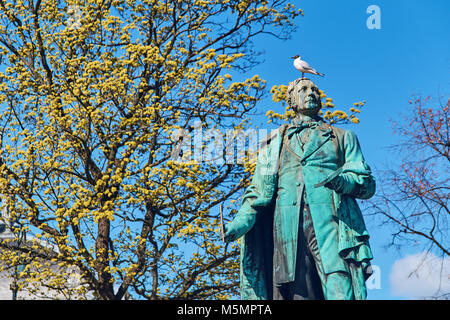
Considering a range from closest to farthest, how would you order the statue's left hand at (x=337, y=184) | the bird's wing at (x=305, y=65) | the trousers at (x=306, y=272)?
1. the statue's left hand at (x=337, y=184)
2. the trousers at (x=306, y=272)
3. the bird's wing at (x=305, y=65)

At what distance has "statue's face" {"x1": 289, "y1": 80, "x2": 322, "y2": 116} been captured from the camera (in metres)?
8.36

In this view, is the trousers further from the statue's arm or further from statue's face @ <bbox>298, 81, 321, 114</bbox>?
statue's face @ <bbox>298, 81, 321, 114</bbox>

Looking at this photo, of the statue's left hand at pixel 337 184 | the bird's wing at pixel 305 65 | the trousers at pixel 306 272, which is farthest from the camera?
the bird's wing at pixel 305 65

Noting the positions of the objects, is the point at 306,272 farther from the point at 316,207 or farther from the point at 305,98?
the point at 305,98

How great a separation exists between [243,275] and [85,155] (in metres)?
10.6

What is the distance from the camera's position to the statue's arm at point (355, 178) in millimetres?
7562

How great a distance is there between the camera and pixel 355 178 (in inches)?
302

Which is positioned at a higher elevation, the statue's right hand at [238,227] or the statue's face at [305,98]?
the statue's face at [305,98]

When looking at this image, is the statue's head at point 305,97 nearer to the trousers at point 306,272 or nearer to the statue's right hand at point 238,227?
the trousers at point 306,272

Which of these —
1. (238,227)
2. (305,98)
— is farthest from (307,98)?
(238,227)

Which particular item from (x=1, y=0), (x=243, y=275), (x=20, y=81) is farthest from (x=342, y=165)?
(x=1, y=0)

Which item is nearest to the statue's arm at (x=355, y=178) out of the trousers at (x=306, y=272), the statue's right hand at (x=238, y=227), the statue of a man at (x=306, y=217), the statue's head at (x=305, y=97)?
the statue of a man at (x=306, y=217)

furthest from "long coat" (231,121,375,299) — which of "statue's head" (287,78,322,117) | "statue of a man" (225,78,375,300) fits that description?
"statue's head" (287,78,322,117)
